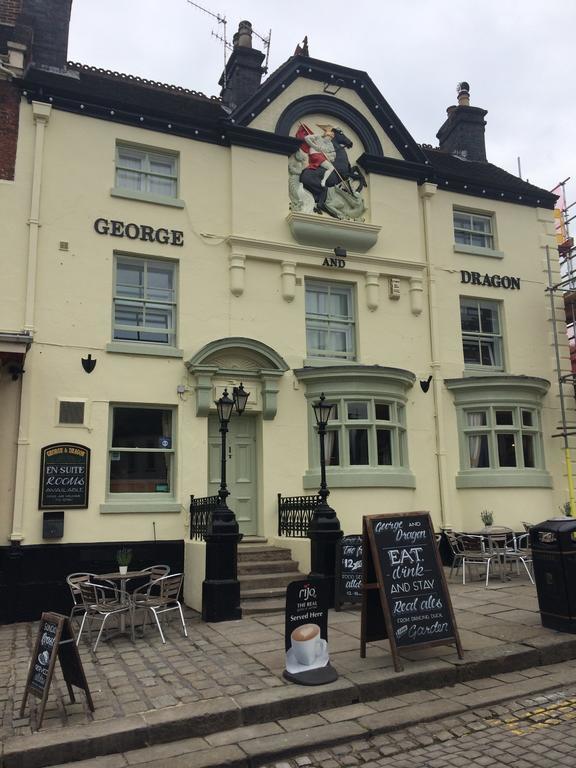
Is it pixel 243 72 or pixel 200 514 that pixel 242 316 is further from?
pixel 243 72

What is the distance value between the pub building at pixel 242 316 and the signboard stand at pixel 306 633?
423 centimetres

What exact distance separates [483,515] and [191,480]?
248 inches

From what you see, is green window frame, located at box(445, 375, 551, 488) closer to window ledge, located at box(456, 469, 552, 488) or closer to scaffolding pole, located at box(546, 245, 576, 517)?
window ledge, located at box(456, 469, 552, 488)

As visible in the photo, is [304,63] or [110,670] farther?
[304,63]

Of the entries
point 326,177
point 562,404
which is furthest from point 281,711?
point 562,404

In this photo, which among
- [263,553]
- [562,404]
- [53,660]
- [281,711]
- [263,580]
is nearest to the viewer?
[53,660]

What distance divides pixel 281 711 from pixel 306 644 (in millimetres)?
778

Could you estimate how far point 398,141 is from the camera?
15.4m

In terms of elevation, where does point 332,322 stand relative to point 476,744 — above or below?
above

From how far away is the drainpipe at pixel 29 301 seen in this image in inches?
417

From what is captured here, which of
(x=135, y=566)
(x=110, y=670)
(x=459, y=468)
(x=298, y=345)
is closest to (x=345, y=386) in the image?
(x=298, y=345)

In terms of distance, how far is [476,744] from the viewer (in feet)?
17.1

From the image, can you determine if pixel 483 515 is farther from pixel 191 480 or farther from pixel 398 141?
pixel 398 141

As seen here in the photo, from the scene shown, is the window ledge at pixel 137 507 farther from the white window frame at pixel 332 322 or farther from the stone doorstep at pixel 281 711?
the stone doorstep at pixel 281 711
